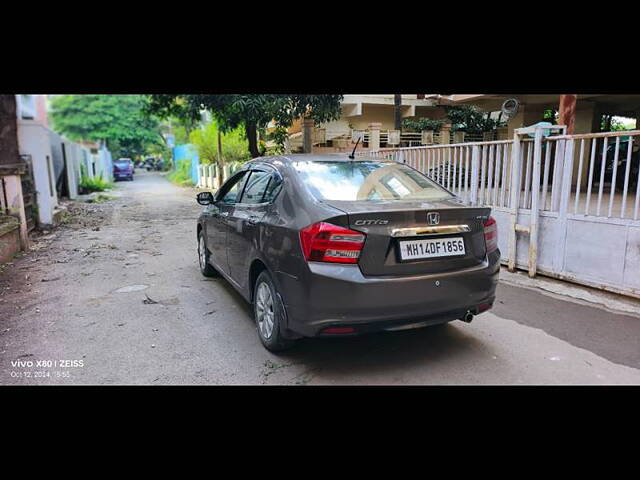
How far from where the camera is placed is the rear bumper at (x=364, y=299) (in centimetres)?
294

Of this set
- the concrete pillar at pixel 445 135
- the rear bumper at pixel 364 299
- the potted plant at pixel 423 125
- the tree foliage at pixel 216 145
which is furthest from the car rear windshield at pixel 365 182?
the tree foliage at pixel 216 145

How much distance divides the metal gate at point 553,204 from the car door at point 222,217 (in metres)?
1.73

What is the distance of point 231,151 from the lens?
21109 mm

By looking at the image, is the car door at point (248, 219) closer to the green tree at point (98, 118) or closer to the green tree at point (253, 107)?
the green tree at point (253, 107)

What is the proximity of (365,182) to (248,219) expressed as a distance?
3.48 feet

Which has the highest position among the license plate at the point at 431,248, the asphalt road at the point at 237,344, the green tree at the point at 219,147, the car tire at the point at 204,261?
the green tree at the point at 219,147

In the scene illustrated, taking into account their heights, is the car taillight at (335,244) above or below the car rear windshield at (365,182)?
below

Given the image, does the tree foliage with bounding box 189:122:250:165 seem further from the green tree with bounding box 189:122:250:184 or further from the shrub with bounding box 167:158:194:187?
the shrub with bounding box 167:158:194:187

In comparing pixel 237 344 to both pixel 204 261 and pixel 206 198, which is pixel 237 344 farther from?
pixel 204 261

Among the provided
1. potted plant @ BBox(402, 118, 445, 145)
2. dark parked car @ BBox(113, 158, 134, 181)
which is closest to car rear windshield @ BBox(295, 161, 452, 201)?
potted plant @ BBox(402, 118, 445, 145)

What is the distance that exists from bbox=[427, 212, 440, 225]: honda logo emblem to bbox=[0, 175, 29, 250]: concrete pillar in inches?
270

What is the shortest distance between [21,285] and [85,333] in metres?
2.15
